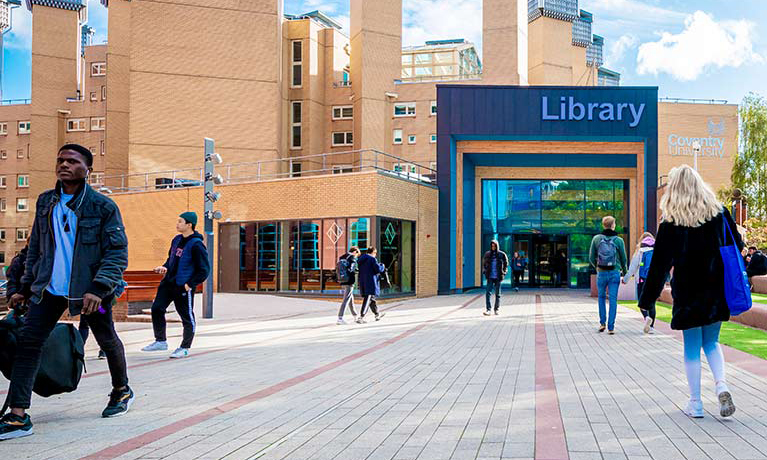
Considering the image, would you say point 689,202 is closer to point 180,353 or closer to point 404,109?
point 180,353

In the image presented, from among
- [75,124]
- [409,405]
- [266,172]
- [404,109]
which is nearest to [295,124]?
[404,109]

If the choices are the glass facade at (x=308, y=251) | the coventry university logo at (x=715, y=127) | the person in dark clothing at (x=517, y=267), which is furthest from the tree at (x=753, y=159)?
the glass facade at (x=308, y=251)

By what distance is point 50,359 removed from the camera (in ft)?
16.8

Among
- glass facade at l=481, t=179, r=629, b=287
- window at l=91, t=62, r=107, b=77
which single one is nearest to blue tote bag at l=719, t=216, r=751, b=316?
glass facade at l=481, t=179, r=629, b=287

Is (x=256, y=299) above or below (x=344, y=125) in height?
below

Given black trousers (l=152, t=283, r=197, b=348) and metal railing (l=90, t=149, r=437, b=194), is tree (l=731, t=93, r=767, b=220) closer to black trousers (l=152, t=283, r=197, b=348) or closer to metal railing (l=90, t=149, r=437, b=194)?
metal railing (l=90, t=149, r=437, b=194)

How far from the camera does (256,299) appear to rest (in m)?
22.3

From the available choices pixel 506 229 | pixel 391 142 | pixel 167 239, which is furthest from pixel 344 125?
pixel 167 239

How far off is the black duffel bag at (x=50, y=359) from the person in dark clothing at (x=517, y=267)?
2948cm

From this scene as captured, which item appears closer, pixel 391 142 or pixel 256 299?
pixel 256 299

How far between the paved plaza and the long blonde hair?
146cm

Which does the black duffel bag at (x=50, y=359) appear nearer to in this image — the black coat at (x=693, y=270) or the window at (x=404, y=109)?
the black coat at (x=693, y=270)

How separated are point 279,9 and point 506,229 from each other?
2060 centimetres

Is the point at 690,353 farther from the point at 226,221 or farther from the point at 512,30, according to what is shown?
the point at 512,30
